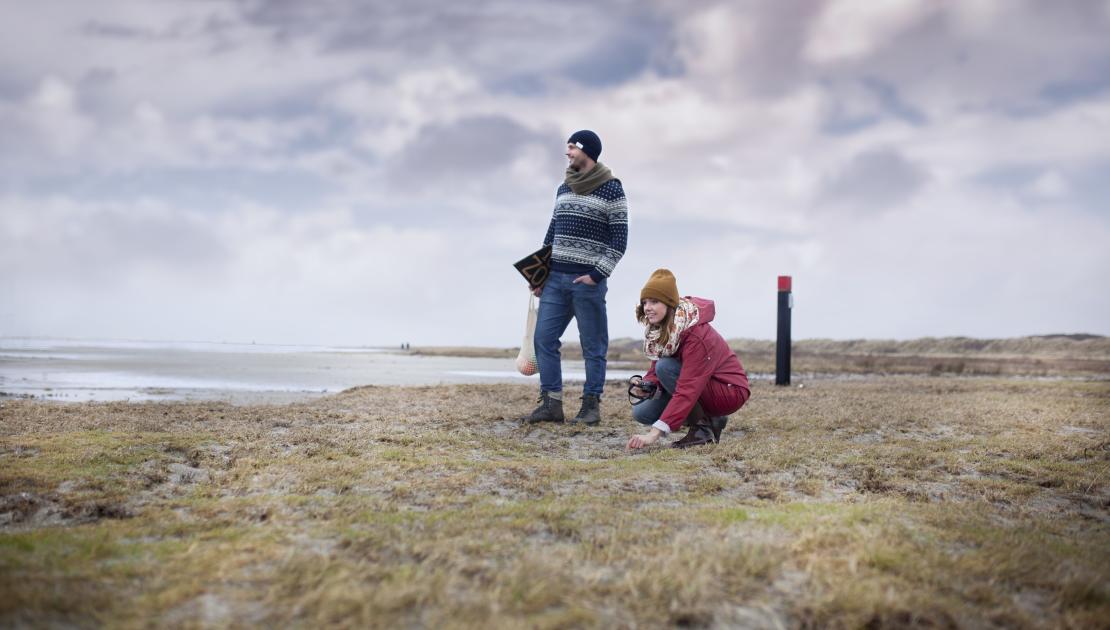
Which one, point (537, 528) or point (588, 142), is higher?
point (588, 142)

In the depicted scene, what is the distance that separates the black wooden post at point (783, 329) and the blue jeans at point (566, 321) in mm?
6793

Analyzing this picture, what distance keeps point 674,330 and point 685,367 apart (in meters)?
0.29

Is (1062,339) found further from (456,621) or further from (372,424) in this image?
(456,621)

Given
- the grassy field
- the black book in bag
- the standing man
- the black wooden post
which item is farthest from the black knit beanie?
the black wooden post

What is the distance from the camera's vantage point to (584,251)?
6.45m

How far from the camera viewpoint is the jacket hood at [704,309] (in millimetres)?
5305

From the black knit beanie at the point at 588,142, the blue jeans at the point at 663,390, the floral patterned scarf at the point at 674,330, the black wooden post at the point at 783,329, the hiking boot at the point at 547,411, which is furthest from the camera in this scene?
the black wooden post at the point at 783,329

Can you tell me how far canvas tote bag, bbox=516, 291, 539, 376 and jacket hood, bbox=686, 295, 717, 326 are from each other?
2065 millimetres

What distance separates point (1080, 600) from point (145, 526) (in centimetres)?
361

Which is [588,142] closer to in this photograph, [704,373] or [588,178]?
[588,178]

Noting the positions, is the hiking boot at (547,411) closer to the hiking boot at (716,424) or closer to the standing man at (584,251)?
the standing man at (584,251)

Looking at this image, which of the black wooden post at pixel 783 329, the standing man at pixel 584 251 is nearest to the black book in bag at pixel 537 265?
the standing man at pixel 584 251

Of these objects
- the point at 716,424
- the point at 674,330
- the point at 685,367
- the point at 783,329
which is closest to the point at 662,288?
Answer: the point at 674,330

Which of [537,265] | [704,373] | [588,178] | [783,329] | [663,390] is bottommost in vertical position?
[663,390]
